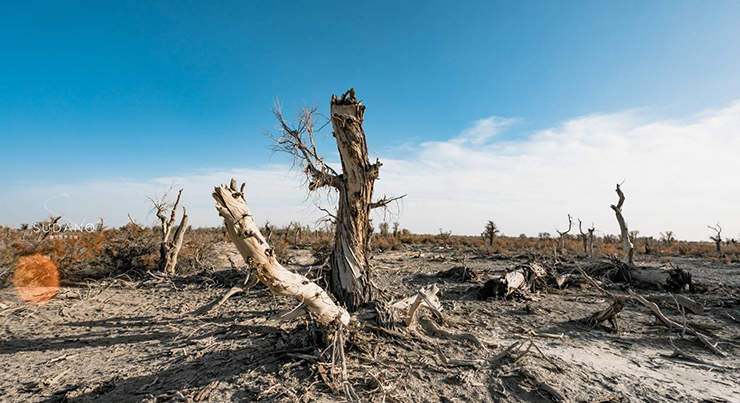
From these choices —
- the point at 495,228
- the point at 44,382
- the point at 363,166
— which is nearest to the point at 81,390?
the point at 44,382

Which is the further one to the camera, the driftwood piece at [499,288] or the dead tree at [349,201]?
the driftwood piece at [499,288]

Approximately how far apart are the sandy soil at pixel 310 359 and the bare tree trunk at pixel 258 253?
2.03 feet

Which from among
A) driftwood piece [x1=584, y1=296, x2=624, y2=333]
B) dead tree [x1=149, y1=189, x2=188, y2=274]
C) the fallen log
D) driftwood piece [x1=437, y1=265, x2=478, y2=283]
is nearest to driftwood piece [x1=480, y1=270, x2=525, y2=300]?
driftwood piece [x1=437, y1=265, x2=478, y2=283]

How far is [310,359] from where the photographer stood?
151 inches

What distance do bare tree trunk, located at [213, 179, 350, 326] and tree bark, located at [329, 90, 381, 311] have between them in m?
2.03

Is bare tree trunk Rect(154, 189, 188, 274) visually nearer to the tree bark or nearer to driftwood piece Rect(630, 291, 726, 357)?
the tree bark

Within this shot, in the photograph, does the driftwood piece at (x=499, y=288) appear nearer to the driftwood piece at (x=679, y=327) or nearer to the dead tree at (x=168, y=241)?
the driftwood piece at (x=679, y=327)

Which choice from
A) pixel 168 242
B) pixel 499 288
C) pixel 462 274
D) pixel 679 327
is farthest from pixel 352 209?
pixel 168 242

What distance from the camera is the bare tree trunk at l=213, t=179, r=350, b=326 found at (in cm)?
304

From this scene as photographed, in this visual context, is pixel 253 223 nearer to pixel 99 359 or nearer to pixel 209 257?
pixel 99 359

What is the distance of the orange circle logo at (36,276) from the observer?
28.4 feet

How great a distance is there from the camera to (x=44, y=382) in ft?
13.4

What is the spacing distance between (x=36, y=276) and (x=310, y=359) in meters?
9.83

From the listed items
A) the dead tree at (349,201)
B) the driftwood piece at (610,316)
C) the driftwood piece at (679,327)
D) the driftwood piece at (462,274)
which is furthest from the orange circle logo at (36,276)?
the driftwood piece at (679,327)
